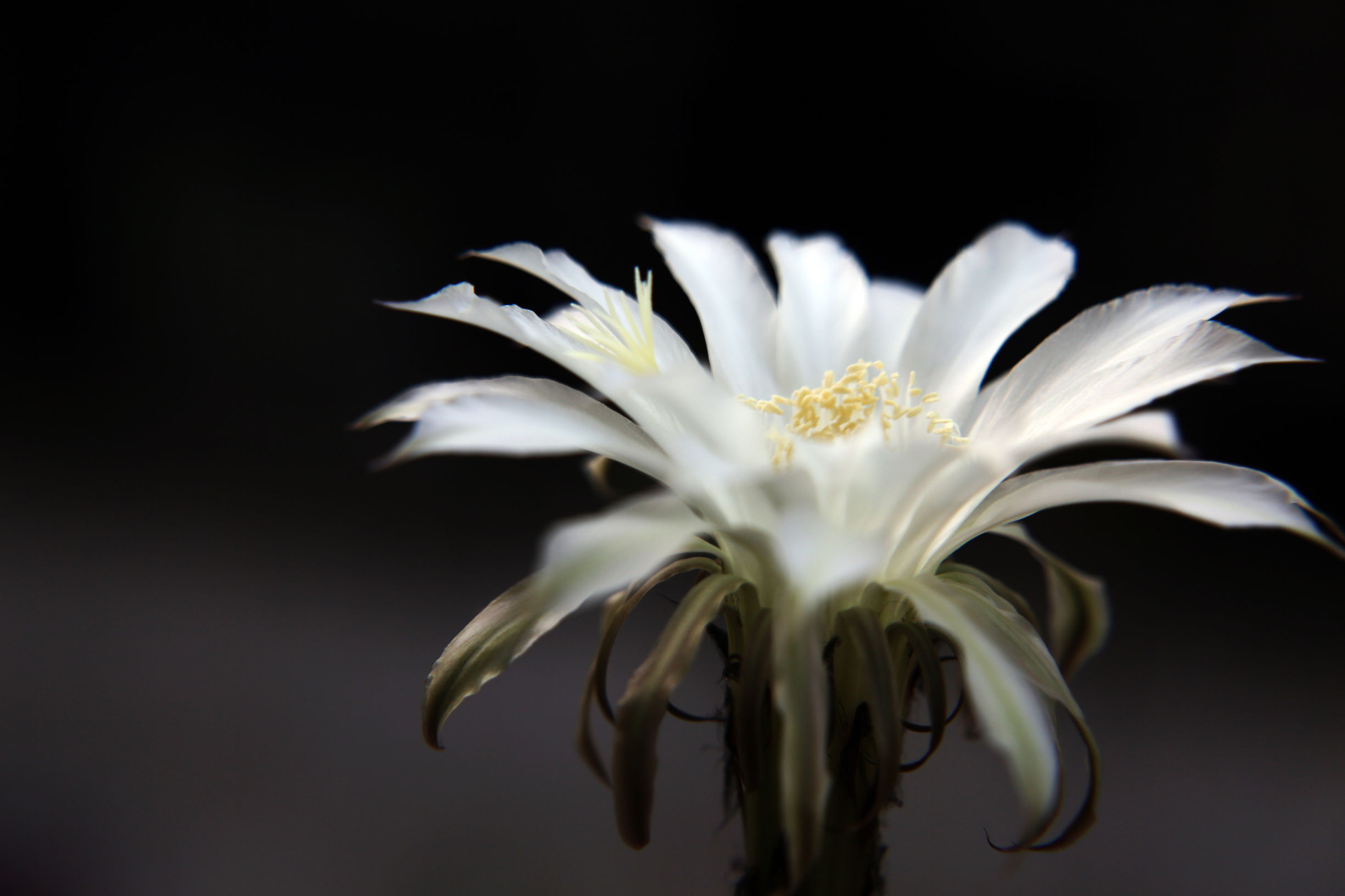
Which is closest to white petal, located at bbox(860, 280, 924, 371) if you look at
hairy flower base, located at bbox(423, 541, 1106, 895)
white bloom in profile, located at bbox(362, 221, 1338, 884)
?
white bloom in profile, located at bbox(362, 221, 1338, 884)

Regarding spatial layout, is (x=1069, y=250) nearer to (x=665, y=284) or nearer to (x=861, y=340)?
(x=861, y=340)

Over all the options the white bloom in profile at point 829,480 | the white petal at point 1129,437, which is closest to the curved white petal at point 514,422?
the white bloom in profile at point 829,480

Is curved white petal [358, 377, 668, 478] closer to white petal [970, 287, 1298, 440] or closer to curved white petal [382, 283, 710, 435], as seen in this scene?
curved white petal [382, 283, 710, 435]

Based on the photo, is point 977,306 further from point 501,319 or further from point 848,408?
point 501,319

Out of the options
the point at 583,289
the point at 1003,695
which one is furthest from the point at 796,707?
the point at 583,289

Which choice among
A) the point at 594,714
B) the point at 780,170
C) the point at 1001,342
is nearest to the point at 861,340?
the point at 1001,342

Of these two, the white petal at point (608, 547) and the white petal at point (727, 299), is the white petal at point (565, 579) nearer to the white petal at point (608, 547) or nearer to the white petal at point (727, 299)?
the white petal at point (608, 547)
